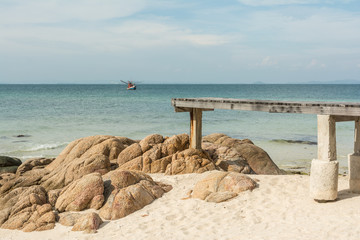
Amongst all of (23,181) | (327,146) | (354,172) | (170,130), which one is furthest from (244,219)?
(170,130)

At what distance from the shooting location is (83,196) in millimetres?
9781

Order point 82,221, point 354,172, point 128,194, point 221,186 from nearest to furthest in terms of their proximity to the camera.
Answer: point 82,221
point 354,172
point 128,194
point 221,186

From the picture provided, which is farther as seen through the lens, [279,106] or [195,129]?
[195,129]

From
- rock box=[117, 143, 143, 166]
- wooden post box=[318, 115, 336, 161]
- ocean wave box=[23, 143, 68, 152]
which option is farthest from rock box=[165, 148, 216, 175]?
ocean wave box=[23, 143, 68, 152]

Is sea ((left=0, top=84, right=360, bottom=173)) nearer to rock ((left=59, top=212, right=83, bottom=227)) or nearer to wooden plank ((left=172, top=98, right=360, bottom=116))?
wooden plank ((left=172, top=98, right=360, bottom=116))

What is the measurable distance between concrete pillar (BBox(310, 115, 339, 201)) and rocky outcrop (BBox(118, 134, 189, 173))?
5.20 metres

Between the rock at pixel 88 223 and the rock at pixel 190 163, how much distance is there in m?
3.71

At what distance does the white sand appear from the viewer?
7625mm

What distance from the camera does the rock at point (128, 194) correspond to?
30.5ft

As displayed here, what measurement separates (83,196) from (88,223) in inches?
52.4

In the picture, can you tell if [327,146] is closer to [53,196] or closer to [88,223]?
[88,223]

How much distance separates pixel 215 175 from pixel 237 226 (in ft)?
8.10

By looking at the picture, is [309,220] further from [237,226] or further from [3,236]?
[3,236]

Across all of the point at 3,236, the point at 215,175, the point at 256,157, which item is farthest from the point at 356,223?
the point at 3,236
